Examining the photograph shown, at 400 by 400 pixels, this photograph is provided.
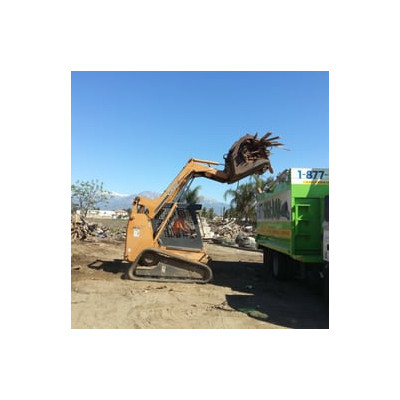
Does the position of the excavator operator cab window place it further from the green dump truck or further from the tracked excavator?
the green dump truck

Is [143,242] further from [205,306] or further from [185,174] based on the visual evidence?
[205,306]

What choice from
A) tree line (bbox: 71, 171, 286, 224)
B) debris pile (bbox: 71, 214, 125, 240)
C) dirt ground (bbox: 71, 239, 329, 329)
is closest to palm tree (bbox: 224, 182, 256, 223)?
tree line (bbox: 71, 171, 286, 224)

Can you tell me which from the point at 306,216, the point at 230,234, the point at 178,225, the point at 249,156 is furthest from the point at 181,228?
the point at 230,234

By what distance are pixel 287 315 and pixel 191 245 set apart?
11.6ft

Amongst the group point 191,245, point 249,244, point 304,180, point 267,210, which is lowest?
point 249,244

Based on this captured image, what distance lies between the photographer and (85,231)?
60.6ft

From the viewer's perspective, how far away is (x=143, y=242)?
8.62 metres

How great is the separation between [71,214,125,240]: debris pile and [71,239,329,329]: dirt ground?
8076mm

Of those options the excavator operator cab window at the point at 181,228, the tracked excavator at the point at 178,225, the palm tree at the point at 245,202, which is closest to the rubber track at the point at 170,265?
the tracked excavator at the point at 178,225

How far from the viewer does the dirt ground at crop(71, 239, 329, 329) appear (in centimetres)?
554

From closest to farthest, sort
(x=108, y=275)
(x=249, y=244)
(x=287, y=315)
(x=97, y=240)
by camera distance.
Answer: (x=287, y=315)
(x=108, y=275)
(x=97, y=240)
(x=249, y=244)

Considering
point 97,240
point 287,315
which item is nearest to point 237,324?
point 287,315

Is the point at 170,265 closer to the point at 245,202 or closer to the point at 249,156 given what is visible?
the point at 249,156

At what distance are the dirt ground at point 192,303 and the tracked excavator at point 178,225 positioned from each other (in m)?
0.36
